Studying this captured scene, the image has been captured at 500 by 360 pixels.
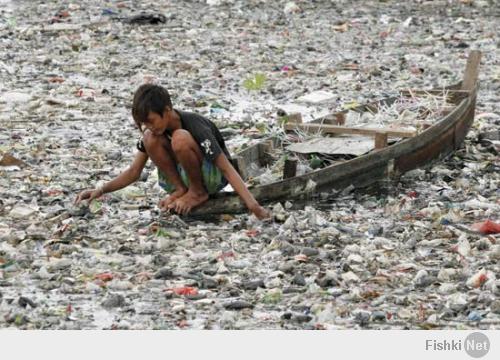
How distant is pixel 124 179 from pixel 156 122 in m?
0.61

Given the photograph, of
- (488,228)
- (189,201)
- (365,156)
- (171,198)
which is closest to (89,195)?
(171,198)

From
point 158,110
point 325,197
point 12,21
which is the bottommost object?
point 12,21

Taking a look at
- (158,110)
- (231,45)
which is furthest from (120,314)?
(231,45)

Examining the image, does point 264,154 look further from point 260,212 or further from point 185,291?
point 185,291

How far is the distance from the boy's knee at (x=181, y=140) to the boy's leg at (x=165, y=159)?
0.12 meters

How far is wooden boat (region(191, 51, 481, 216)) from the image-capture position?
7.81m

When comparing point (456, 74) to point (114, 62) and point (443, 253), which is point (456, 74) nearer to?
point (114, 62)

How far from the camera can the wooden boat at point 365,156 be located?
7809mm

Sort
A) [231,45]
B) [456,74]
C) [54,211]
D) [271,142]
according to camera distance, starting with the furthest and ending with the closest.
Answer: [231,45] → [456,74] → [271,142] → [54,211]

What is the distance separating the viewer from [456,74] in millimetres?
13703

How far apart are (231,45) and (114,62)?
1.84 metres

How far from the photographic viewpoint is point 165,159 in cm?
754

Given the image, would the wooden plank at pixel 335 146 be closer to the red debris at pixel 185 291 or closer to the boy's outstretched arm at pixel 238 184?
the boy's outstretched arm at pixel 238 184

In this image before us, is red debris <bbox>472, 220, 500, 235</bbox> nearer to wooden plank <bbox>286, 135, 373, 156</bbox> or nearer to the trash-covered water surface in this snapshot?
the trash-covered water surface
